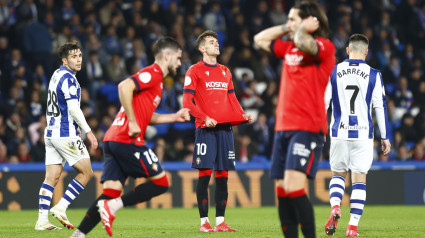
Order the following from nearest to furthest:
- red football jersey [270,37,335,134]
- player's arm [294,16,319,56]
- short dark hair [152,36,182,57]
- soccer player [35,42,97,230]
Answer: player's arm [294,16,319,56] → red football jersey [270,37,335,134] → short dark hair [152,36,182,57] → soccer player [35,42,97,230]

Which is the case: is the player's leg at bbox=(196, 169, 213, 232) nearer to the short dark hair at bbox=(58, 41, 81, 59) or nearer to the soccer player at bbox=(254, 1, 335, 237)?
the short dark hair at bbox=(58, 41, 81, 59)

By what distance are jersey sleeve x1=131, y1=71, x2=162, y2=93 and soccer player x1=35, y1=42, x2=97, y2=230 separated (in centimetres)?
276

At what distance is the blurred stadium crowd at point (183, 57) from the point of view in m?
16.5

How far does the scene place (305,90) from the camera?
6379mm

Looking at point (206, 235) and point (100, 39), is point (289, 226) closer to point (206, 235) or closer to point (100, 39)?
point (206, 235)

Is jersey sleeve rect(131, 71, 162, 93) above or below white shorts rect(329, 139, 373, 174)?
above

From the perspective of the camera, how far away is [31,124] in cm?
1602

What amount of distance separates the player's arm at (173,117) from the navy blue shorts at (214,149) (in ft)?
7.05

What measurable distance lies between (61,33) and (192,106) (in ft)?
31.1

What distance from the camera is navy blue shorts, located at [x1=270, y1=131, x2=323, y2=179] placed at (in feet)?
20.5

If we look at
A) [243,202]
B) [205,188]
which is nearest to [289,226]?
[205,188]

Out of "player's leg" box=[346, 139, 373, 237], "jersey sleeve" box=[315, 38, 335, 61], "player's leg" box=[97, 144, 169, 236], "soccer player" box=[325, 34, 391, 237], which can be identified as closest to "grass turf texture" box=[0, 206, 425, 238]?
"player's leg" box=[346, 139, 373, 237]

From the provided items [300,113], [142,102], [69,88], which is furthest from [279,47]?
[69,88]

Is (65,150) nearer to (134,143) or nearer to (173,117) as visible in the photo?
Answer: (134,143)
